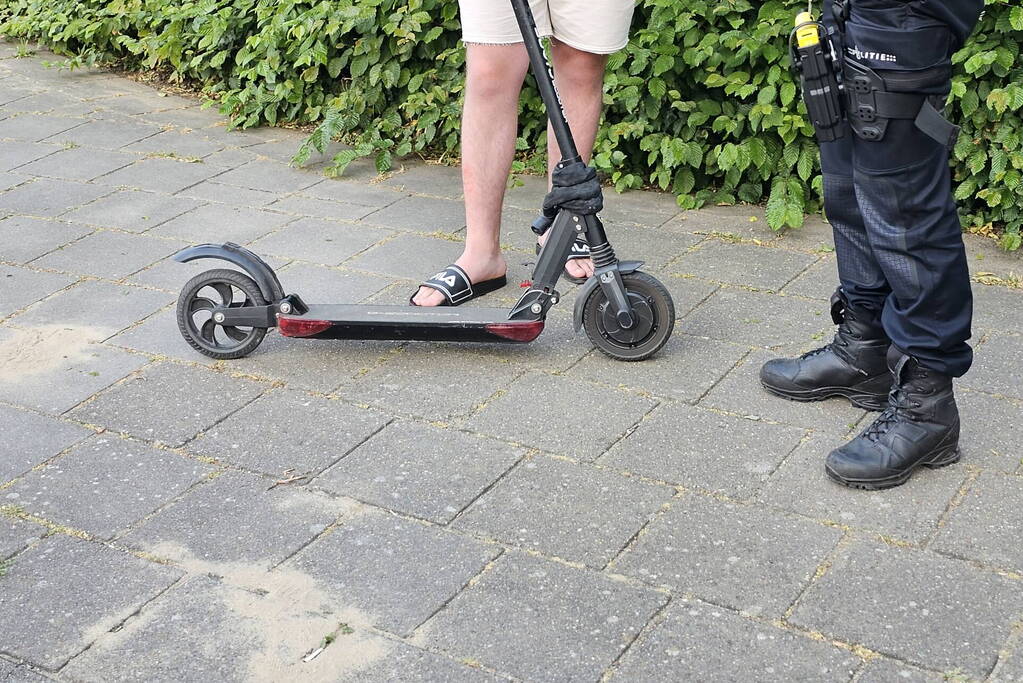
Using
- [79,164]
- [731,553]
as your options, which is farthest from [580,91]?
[79,164]

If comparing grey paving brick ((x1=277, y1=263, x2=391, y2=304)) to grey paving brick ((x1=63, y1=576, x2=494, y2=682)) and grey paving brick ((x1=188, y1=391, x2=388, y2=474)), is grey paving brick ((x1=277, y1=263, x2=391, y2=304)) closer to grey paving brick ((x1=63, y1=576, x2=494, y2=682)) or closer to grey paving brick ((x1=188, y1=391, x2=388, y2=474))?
grey paving brick ((x1=188, y1=391, x2=388, y2=474))

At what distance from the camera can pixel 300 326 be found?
368 cm

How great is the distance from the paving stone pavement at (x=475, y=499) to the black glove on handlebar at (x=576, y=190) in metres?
0.46

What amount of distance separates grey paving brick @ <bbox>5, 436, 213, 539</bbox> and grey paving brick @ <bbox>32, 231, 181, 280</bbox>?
134 cm

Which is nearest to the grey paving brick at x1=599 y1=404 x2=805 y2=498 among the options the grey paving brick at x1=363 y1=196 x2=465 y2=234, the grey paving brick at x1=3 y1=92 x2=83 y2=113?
the grey paving brick at x1=363 y1=196 x2=465 y2=234

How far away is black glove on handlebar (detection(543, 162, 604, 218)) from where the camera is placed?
356 centimetres

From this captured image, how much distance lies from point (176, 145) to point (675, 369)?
10.9 ft

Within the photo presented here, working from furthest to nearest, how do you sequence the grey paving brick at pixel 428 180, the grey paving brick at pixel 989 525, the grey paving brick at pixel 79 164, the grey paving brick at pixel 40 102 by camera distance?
the grey paving brick at pixel 40 102 → the grey paving brick at pixel 79 164 → the grey paving brick at pixel 428 180 → the grey paving brick at pixel 989 525

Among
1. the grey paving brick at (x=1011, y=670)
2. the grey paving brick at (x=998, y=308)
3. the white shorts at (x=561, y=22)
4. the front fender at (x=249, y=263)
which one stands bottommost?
the grey paving brick at (x=998, y=308)

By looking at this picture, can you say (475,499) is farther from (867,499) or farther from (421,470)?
(867,499)

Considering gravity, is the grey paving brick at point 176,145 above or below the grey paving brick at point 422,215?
above

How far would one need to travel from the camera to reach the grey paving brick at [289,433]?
3201mm

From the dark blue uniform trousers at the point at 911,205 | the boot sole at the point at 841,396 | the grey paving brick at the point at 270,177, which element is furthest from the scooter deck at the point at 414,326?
the grey paving brick at the point at 270,177

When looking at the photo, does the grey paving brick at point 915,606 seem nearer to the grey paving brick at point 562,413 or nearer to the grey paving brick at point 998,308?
the grey paving brick at point 562,413
